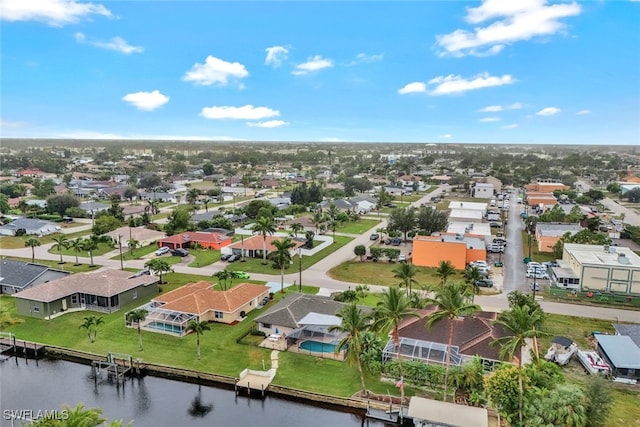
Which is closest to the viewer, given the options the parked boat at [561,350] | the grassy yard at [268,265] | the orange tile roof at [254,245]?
the parked boat at [561,350]

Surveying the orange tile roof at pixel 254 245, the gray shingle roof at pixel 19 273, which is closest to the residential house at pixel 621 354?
the orange tile roof at pixel 254 245

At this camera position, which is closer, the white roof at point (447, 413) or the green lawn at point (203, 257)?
the white roof at point (447, 413)

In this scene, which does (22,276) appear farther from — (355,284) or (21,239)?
(355,284)

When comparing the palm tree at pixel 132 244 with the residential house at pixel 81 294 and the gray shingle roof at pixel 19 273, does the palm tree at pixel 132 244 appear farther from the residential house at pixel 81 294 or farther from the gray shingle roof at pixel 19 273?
the residential house at pixel 81 294

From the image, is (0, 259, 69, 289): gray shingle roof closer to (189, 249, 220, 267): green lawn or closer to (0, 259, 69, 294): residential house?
(0, 259, 69, 294): residential house

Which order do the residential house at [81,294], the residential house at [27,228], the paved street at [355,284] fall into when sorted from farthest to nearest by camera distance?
the residential house at [27,228]
the paved street at [355,284]
the residential house at [81,294]

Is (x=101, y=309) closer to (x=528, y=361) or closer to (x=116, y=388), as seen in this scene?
(x=116, y=388)
